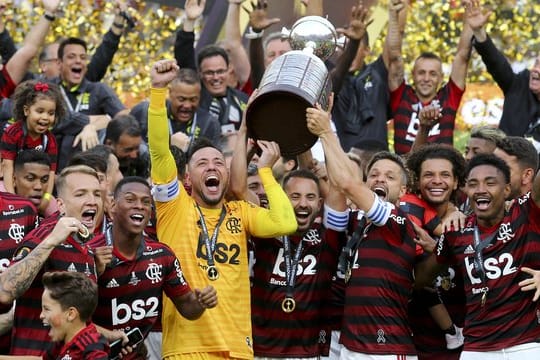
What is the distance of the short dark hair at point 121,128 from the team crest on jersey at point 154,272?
8.80 feet

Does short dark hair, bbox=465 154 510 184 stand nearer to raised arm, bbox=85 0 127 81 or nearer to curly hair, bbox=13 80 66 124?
curly hair, bbox=13 80 66 124

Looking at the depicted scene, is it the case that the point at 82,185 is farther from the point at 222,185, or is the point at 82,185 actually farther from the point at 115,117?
the point at 115,117

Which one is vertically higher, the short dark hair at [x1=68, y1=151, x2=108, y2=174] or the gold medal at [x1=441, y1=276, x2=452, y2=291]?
the short dark hair at [x1=68, y1=151, x2=108, y2=174]

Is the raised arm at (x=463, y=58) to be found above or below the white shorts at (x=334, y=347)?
above

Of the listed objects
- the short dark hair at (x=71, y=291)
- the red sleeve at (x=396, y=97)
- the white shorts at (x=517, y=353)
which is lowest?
the white shorts at (x=517, y=353)

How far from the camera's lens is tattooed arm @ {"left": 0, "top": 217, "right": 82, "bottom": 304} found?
8.23 m

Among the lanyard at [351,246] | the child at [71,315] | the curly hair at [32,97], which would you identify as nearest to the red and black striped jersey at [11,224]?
the child at [71,315]

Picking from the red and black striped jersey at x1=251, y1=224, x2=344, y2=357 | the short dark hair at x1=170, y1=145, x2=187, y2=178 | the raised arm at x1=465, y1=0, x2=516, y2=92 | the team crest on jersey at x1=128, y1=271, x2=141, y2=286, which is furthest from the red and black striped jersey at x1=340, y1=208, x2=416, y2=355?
the raised arm at x1=465, y1=0, x2=516, y2=92

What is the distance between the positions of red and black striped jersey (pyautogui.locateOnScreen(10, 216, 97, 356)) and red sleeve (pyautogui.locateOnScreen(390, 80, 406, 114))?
15.8ft

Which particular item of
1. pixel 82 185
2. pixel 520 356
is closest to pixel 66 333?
pixel 82 185

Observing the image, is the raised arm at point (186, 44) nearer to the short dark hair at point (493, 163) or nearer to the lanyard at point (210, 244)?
the lanyard at point (210, 244)

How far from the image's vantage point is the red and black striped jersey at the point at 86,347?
7.93 m

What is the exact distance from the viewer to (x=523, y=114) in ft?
40.9

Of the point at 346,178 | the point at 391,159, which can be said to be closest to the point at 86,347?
the point at 346,178
